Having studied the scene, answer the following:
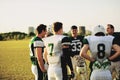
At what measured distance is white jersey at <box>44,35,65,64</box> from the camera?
10.1 metres

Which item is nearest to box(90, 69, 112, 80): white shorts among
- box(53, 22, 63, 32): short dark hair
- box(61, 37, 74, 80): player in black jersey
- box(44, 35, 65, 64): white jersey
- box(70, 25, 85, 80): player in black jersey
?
box(61, 37, 74, 80): player in black jersey

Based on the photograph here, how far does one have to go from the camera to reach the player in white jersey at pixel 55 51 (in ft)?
33.0

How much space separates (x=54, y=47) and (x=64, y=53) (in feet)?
0.99

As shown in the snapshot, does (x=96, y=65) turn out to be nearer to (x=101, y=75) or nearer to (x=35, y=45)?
(x=101, y=75)

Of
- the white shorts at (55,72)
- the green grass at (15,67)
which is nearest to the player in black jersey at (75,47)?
the white shorts at (55,72)

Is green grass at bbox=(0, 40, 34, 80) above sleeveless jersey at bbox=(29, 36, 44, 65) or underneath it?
underneath

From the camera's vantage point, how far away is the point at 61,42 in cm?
1005

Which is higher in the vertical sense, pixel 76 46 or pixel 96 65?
pixel 96 65

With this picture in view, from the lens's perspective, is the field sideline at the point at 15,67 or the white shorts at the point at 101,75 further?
the field sideline at the point at 15,67

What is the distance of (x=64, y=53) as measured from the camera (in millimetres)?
10078

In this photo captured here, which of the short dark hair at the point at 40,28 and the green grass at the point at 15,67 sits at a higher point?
the short dark hair at the point at 40,28

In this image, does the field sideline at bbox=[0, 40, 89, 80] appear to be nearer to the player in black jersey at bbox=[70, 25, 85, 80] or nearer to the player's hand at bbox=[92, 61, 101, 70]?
the player in black jersey at bbox=[70, 25, 85, 80]

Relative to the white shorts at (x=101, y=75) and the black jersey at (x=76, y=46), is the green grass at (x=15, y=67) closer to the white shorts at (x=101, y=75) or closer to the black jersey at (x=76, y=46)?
the black jersey at (x=76, y=46)

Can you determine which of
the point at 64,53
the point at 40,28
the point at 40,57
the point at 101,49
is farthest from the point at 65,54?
the point at 40,28
